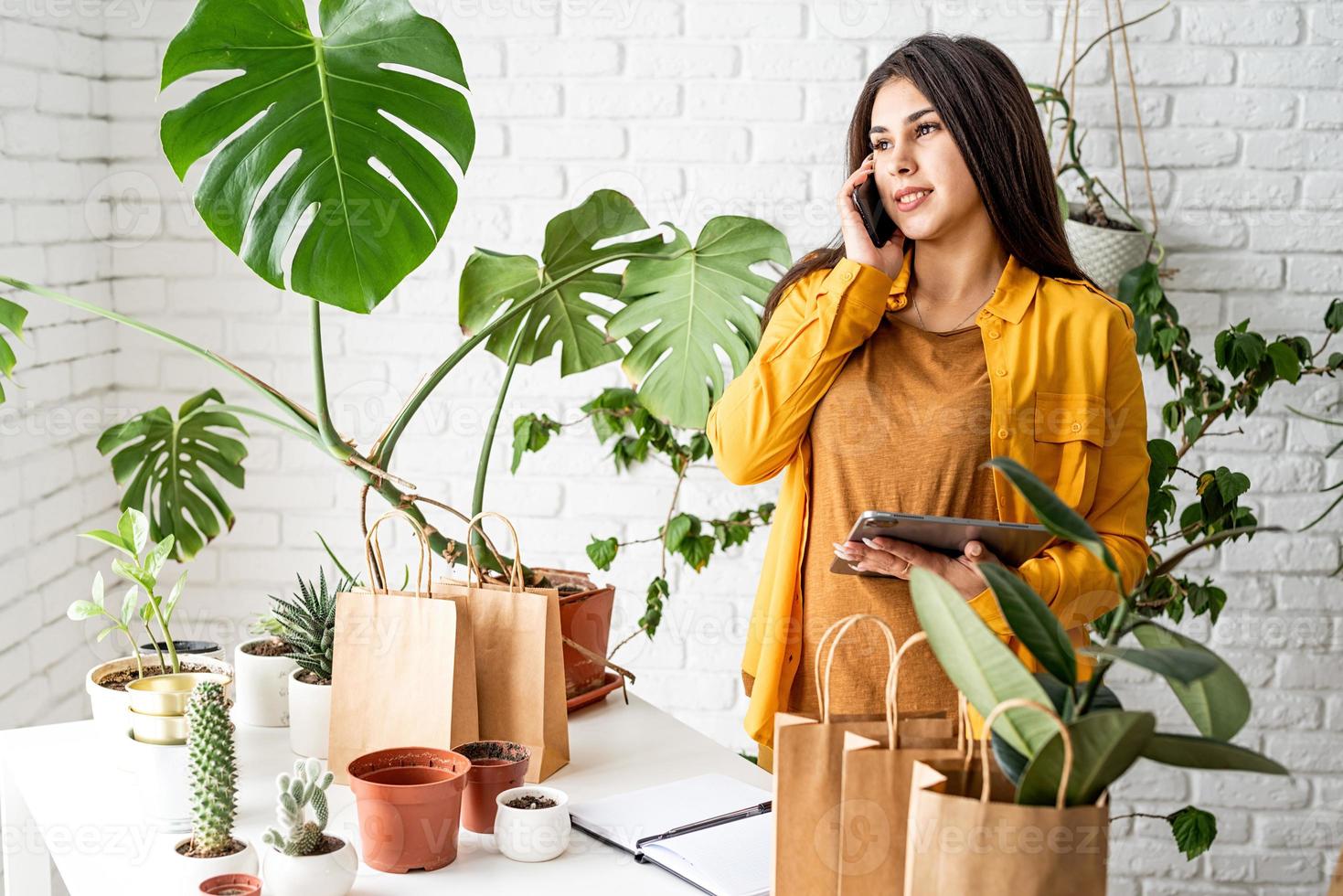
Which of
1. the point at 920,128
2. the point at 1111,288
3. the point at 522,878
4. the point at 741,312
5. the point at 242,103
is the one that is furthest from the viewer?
the point at 1111,288

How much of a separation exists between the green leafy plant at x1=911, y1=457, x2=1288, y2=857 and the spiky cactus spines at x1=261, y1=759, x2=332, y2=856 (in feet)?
2.10

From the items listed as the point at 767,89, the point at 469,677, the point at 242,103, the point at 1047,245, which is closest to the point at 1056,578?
the point at 1047,245

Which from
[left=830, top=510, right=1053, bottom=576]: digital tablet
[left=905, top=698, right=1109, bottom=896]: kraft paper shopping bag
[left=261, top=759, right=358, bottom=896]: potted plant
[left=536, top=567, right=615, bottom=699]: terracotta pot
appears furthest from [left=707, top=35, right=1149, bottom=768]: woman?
[left=905, top=698, right=1109, bottom=896]: kraft paper shopping bag

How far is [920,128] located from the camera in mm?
1639

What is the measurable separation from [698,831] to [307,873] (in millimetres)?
394

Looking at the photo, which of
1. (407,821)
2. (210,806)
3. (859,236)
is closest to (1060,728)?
(407,821)

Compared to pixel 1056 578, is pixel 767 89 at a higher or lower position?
higher

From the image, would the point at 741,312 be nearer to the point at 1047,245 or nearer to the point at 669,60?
the point at 1047,245

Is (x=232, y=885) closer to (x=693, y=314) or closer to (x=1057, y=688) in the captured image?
(x=1057, y=688)

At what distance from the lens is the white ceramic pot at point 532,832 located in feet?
4.04

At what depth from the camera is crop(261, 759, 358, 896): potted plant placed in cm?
111

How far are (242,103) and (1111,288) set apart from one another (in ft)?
5.54

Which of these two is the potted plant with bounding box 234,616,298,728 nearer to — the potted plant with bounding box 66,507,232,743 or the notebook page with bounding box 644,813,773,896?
Result: the potted plant with bounding box 66,507,232,743

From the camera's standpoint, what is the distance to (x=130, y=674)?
5.00 ft
